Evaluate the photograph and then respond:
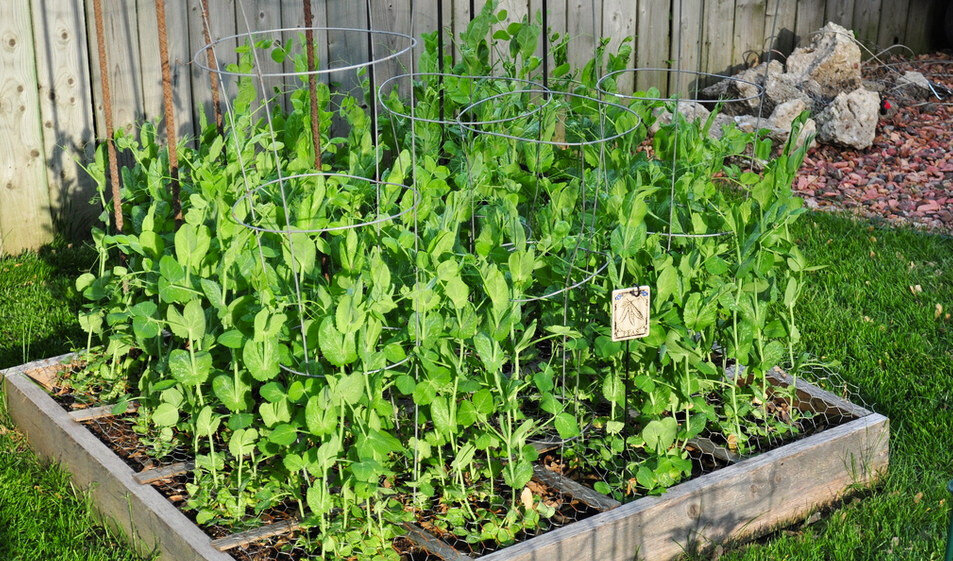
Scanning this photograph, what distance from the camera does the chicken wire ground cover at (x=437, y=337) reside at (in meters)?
2.50

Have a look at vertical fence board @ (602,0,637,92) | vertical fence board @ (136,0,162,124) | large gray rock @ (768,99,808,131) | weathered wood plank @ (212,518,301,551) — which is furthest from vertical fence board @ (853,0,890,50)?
weathered wood plank @ (212,518,301,551)

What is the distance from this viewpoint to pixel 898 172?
229 inches

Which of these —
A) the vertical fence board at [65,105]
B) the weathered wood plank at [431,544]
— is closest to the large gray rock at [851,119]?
→ the vertical fence board at [65,105]

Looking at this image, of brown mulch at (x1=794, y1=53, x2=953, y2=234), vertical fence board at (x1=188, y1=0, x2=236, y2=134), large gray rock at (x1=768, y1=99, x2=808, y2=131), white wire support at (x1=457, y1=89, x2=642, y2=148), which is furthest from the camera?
large gray rock at (x1=768, y1=99, x2=808, y2=131)

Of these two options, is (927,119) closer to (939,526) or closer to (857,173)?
(857,173)

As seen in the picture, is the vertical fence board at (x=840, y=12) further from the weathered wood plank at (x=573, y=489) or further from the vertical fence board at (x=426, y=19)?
the weathered wood plank at (x=573, y=489)

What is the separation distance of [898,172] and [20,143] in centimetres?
433

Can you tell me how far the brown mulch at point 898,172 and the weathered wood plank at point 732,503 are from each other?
2286mm

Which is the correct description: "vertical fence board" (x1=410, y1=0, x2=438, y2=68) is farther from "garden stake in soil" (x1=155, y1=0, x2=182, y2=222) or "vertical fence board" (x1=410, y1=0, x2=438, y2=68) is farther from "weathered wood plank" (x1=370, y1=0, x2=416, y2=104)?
"garden stake in soil" (x1=155, y1=0, x2=182, y2=222)

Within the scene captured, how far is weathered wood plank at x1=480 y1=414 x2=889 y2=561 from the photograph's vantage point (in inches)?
98.7

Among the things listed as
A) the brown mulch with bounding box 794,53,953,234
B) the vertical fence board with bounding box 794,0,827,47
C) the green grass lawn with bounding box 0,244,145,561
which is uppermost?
the vertical fence board with bounding box 794,0,827,47

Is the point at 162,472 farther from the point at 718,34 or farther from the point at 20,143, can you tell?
the point at 718,34

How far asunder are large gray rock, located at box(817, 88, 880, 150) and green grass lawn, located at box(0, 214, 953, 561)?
129 cm

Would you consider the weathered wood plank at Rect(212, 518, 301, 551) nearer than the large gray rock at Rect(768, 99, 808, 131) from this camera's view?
Yes
